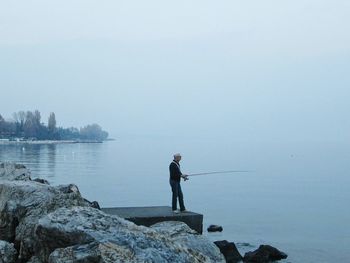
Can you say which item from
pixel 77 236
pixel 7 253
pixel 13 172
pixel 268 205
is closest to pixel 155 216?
pixel 13 172

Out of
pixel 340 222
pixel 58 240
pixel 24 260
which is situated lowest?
pixel 340 222

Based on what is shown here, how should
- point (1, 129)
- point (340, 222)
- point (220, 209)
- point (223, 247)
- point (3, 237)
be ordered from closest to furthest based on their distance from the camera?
point (3, 237) → point (223, 247) → point (340, 222) → point (220, 209) → point (1, 129)

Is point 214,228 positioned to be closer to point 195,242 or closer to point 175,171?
point 175,171

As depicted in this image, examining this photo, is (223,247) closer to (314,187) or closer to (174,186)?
(174,186)

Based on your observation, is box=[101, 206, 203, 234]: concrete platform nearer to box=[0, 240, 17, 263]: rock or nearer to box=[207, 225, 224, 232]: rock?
box=[0, 240, 17, 263]: rock

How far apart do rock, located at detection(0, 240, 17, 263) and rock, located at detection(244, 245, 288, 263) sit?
9.44 m

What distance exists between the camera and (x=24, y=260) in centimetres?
805

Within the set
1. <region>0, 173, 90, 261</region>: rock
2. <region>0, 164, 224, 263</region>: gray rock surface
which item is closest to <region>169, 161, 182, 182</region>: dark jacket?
<region>0, 164, 224, 263</region>: gray rock surface

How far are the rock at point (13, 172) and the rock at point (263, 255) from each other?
741 cm

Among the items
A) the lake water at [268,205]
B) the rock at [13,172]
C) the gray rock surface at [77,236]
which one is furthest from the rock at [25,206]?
the lake water at [268,205]

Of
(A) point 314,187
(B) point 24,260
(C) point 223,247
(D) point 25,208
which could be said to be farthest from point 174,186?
(A) point 314,187

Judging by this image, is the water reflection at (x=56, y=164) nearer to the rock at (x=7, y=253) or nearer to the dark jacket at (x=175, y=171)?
the dark jacket at (x=175, y=171)

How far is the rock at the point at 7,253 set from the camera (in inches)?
313

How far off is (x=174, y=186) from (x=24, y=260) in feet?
24.3
